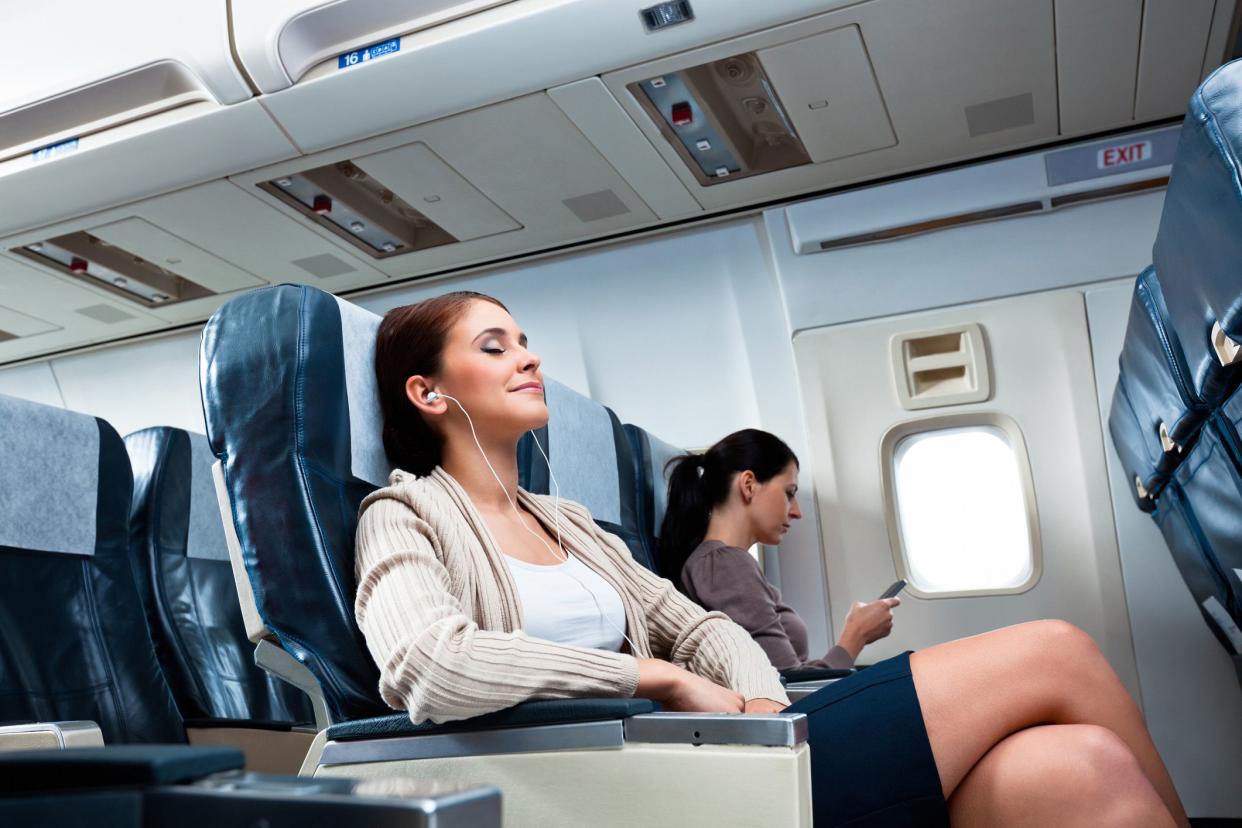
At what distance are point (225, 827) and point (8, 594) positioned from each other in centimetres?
167

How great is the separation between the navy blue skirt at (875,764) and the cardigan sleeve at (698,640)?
0.24 metres

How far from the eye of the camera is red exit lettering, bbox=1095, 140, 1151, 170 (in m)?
3.47

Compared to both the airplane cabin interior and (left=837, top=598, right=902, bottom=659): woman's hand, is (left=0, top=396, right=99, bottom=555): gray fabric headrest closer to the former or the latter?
the airplane cabin interior

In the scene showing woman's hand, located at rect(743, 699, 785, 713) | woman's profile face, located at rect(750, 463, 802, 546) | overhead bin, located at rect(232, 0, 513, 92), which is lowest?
woman's hand, located at rect(743, 699, 785, 713)

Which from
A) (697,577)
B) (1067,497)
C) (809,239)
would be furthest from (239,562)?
(1067,497)

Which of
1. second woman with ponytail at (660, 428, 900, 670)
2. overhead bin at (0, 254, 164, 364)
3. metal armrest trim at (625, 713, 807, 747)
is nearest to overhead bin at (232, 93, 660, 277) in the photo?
second woman with ponytail at (660, 428, 900, 670)

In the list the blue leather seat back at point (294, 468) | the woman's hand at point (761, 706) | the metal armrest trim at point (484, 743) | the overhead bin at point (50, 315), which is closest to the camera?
the metal armrest trim at point (484, 743)

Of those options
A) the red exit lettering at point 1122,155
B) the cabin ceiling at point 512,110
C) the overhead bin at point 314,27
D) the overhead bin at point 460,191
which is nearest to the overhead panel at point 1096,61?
the cabin ceiling at point 512,110

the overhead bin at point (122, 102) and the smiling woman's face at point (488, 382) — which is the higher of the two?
the overhead bin at point (122, 102)

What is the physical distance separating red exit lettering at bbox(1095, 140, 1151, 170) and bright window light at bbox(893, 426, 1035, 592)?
1.01 metres

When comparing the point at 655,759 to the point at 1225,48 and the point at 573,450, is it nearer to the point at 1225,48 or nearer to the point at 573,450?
the point at 573,450

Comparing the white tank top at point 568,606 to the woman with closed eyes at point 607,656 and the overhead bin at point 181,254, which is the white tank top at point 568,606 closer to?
the woman with closed eyes at point 607,656

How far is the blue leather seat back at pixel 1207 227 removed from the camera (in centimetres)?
122

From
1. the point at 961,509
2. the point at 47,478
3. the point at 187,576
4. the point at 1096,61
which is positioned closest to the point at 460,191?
the point at 187,576
